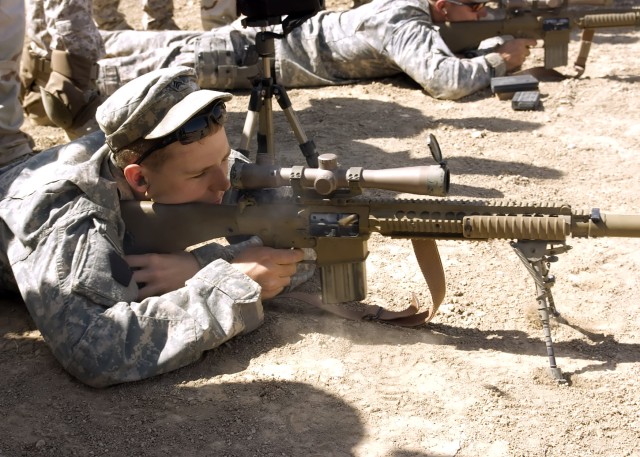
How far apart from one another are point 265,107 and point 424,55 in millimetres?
2774

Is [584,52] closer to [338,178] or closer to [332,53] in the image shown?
[332,53]

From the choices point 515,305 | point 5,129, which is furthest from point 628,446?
point 5,129

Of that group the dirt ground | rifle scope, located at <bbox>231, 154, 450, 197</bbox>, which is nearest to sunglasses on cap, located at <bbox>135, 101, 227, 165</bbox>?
rifle scope, located at <bbox>231, 154, 450, 197</bbox>

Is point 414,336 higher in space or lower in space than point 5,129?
lower

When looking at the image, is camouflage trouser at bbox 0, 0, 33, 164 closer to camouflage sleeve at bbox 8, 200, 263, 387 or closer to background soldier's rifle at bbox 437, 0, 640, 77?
camouflage sleeve at bbox 8, 200, 263, 387

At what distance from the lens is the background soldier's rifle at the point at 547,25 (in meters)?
8.15

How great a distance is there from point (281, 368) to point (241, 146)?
77.0 inches

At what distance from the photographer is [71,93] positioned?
6.60 meters

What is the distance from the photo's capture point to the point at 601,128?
7074 millimetres

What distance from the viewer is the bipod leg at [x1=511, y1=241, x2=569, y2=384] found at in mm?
3664

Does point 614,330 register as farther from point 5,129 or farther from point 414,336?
point 5,129

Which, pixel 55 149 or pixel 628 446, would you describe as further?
Result: pixel 55 149

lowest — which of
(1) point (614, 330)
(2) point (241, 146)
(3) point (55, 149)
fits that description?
(1) point (614, 330)

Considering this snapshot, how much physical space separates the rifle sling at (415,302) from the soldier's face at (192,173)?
770mm
